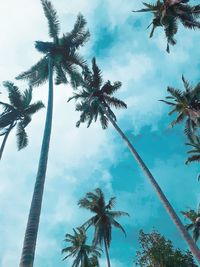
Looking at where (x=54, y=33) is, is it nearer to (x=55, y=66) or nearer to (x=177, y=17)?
(x=55, y=66)

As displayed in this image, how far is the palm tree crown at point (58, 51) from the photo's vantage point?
23.9m

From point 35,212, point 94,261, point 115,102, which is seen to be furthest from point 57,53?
point 94,261

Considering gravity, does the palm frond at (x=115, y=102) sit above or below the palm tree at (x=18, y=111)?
above

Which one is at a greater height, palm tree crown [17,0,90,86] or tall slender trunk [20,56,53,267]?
palm tree crown [17,0,90,86]

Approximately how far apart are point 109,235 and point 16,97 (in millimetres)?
22846

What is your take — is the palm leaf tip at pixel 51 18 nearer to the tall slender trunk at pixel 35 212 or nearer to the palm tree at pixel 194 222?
the tall slender trunk at pixel 35 212

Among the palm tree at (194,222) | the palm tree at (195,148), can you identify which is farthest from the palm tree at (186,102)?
the palm tree at (194,222)

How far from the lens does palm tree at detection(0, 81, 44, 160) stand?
2579 cm

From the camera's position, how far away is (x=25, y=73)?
83.2 feet

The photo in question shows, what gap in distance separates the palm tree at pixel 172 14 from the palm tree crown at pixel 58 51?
19.1 ft

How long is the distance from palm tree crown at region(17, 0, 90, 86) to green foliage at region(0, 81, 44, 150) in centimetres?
187

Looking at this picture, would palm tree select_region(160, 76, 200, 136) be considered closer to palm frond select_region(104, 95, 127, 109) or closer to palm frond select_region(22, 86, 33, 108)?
palm frond select_region(104, 95, 127, 109)

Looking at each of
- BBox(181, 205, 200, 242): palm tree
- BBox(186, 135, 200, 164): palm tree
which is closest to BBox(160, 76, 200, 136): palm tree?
BBox(186, 135, 200, 164): palm tree

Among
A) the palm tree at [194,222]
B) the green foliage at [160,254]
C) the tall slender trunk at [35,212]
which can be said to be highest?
the palm tree at [194,222]
